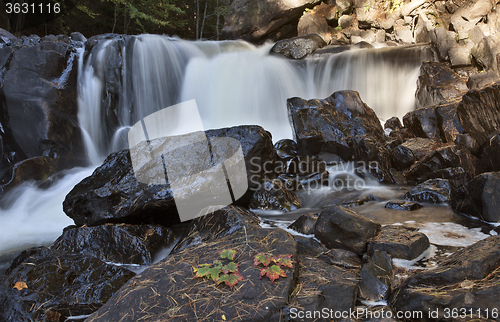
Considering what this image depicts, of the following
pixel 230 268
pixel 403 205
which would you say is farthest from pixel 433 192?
pixel 230 268

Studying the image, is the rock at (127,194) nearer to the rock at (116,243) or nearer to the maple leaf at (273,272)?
the rock at (116,243)

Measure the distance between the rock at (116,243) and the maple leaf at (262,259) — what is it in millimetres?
1990

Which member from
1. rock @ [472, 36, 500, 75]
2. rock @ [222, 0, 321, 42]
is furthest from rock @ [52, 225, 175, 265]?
rock @ [222, 0, 321, 42]

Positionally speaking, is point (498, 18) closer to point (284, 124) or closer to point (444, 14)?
point (444, 14)

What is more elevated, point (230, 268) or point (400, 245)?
point (230, 268)

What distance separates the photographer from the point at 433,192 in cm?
485

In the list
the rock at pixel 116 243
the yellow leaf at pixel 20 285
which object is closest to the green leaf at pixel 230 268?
the rock at pixel 116 243

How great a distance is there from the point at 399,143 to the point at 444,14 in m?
8.07

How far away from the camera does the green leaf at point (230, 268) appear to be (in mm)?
2229

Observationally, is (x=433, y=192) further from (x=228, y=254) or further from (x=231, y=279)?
(x=231, y=279)

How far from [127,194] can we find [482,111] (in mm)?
6239

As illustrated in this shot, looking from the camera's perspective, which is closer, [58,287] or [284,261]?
[284,261]

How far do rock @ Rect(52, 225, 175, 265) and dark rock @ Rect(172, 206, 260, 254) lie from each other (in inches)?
18.8

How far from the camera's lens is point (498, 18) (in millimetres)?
9305
